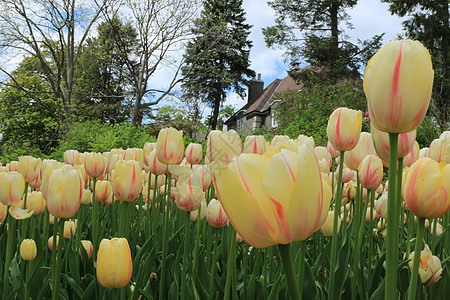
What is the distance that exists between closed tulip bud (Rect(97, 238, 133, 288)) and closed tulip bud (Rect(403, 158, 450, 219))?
2.15 ft

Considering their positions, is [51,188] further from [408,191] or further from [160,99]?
[160,99]

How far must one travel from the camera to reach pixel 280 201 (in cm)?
46

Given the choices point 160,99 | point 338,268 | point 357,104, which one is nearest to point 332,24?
point 357,104

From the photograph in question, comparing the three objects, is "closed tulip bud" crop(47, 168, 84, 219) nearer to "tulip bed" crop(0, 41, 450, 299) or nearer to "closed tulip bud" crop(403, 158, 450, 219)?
"tulip bed" crop(0, 41, 450, 299)

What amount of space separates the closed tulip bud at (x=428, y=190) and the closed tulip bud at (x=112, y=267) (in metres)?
0.65

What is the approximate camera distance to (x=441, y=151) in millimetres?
1181

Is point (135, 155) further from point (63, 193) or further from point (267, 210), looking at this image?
point (267, 210)

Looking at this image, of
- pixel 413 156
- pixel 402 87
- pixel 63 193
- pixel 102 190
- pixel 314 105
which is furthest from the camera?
pixel 314 105

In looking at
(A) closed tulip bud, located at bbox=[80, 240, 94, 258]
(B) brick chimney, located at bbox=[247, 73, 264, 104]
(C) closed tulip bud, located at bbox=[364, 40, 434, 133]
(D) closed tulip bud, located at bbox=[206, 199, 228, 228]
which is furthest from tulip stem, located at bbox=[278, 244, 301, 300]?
(B) brick chimney, located at bbox=[247, 73, 264, 104]

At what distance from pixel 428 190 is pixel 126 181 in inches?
40.6

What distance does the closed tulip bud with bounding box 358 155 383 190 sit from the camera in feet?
4.25

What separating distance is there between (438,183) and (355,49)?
68.9 feet

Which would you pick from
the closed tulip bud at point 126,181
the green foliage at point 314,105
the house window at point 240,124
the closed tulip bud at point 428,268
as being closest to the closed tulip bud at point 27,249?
the closed tulip bud at point 126,181

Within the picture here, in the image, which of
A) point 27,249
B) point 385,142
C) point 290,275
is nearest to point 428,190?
point 385,142
